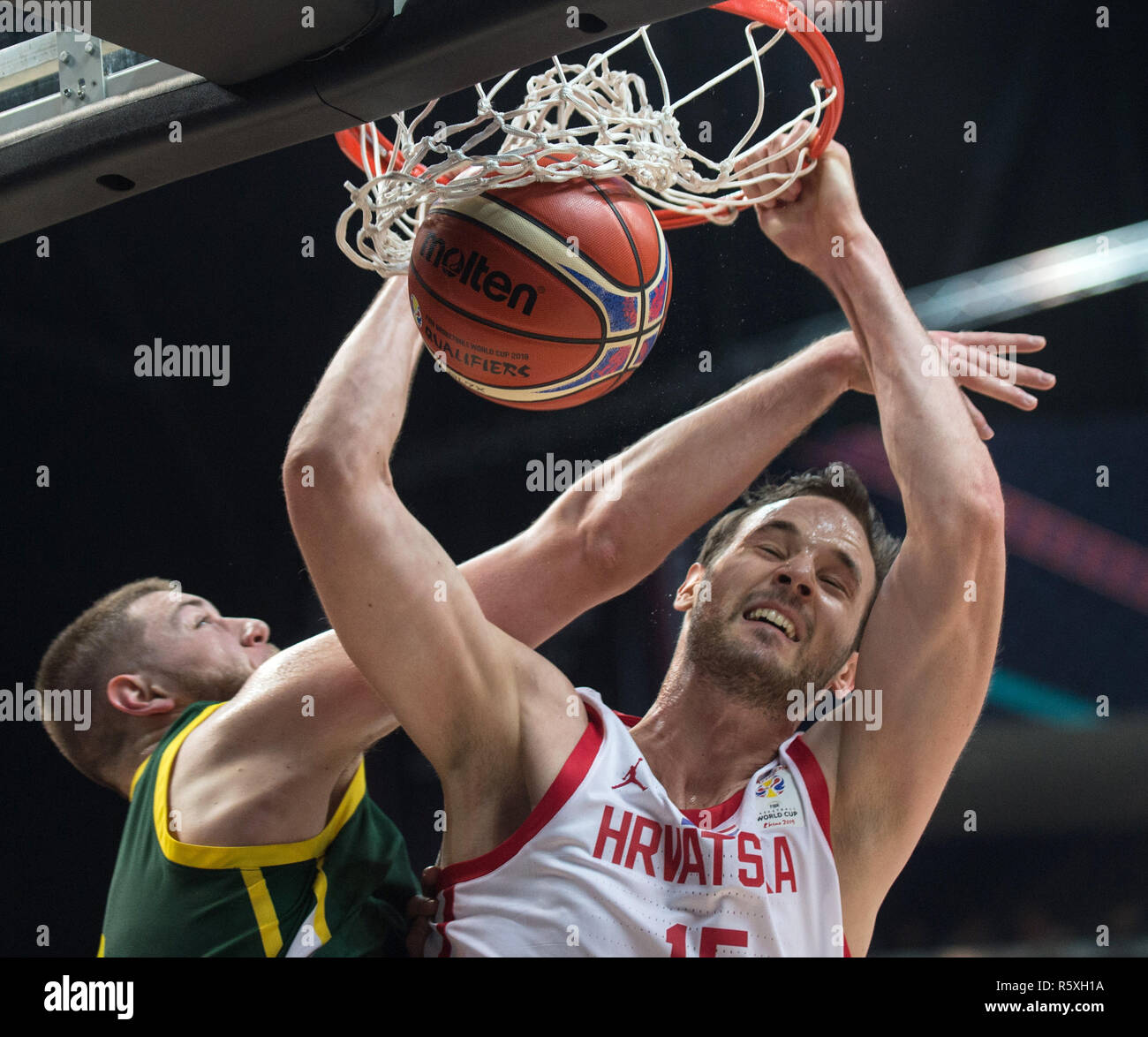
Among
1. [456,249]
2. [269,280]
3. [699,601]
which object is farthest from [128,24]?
[269,280]

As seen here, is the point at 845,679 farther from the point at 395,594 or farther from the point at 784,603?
the point at 395,594

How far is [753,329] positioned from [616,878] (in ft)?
8.53

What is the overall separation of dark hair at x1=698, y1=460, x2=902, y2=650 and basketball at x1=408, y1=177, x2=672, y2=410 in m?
0.67

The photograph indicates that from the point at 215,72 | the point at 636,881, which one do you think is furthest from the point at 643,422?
the point at 215,72

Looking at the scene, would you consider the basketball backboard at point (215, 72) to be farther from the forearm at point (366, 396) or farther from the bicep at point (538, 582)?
the bicep at point (538, 582)

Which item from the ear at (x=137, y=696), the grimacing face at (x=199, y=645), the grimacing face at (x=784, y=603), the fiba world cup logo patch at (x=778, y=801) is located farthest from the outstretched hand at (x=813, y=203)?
the ear at (x=137, y=696)

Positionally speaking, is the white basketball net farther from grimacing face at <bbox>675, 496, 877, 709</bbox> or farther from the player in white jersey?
grimacing face at <bbox>675, 496, 877, 709</bbox>

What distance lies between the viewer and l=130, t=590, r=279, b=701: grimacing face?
91.2 inches

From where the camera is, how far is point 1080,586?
404cm

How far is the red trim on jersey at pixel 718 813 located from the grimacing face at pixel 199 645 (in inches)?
36.3

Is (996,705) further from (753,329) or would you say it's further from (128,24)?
(128,24)

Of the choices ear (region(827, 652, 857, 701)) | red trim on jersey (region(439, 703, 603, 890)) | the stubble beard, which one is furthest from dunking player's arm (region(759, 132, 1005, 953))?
red trim on jersey (region(439, 703, 603, 890))

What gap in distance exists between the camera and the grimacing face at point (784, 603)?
2062 mm

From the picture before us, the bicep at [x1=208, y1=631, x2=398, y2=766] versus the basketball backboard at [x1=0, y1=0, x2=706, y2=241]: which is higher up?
the basketball backboard at [x1=0, y1=0, x2=706, y2=241]
